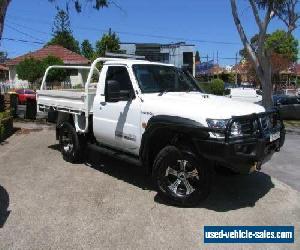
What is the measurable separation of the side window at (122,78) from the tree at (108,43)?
29690mm

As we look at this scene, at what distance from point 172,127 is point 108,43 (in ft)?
107

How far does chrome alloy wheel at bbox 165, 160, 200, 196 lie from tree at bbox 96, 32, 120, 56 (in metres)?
31.7

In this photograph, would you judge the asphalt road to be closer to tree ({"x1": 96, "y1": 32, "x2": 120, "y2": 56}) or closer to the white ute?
the white ute

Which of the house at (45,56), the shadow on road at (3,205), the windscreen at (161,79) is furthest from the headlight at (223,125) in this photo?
the house at (45,56)

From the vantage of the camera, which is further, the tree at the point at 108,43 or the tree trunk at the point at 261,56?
the tree at the point at 108,43

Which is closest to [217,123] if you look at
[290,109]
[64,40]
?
[290,109]

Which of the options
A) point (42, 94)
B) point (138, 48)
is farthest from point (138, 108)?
point (138, 48)

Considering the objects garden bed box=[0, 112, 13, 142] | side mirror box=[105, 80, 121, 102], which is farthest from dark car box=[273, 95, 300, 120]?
side mirror box=[105, 80, 121, 102]

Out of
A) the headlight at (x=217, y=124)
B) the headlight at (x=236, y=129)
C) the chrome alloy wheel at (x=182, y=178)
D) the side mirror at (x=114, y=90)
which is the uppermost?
the side mirror at (x=114, y=90)

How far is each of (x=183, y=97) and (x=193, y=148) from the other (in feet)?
3.53

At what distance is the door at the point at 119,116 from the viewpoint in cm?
730

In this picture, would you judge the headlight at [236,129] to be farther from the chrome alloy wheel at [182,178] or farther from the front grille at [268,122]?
the chrome alloy wheel at [182,178]

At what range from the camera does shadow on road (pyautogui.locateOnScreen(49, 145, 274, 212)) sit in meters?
6.71

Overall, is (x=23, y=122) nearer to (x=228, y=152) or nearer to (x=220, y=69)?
(x=228, y=152)
